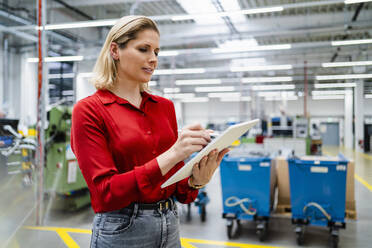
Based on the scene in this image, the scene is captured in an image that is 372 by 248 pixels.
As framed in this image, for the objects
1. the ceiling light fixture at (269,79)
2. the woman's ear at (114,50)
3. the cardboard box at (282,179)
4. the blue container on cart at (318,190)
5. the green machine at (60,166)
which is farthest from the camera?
the ceiling light fixture at (269,79)

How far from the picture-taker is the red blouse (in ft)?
2.72

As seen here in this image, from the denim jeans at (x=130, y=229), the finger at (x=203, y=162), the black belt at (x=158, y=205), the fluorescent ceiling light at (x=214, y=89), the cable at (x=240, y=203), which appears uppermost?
the fluorescent ceiling light at (x=214, y=89)

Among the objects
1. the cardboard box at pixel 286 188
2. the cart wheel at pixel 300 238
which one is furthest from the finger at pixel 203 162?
the cardboard box at pixel 286 188

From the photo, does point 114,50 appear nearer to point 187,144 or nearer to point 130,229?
point 187,144

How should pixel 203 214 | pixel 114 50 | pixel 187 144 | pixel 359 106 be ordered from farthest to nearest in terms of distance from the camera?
1. pixel 203 214
2. pixel 359 106
3. pixel 114 50
4. pixel 187 144

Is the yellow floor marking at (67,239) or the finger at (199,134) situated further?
the yellow floor marking at (67,239)

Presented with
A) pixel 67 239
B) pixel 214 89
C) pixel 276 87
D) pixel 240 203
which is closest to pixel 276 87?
pixel 276 87

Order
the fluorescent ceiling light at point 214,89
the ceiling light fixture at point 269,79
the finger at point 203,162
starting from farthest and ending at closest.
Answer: the fluorescent ceiling light at point 214,89 → the ceiling light fixture at point 269,79 → the finger at point 203,162

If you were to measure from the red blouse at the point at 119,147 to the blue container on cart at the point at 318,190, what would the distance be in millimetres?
2720

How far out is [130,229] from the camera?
0.96 metres

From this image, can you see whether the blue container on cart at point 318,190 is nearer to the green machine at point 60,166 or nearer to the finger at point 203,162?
the finger at point 203,162

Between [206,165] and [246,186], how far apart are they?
2886 mm

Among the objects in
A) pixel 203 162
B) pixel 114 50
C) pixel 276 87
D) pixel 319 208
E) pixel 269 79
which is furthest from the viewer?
pixel 276 87

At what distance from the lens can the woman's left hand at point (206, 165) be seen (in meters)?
0.90
